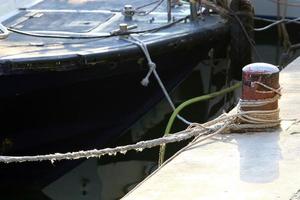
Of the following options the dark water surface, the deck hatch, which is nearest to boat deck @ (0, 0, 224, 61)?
the deck hatch

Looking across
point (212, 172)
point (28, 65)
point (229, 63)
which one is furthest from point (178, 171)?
point (229, 63)

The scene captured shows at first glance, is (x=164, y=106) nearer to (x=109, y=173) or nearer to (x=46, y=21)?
(x=109, y=173)

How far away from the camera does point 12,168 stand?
6.09 m

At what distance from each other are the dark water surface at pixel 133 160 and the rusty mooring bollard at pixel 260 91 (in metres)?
2.24

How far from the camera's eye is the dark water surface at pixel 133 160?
19.9 ft

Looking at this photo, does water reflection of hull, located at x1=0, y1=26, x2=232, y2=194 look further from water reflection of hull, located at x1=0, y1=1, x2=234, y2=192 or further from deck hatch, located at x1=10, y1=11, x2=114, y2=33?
deck hatch, located at x1=10, y1=11, x2=114, y2=33

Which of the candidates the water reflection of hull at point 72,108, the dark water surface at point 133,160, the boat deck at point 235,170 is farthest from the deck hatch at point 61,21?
the boat deck at point 235,170

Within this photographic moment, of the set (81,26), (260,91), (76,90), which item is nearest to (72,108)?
(76,90)

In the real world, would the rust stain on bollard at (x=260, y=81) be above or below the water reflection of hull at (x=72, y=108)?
above

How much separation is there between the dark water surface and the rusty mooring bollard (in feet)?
→ 7.35

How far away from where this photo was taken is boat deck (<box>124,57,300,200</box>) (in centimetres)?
332

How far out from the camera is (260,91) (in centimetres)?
398

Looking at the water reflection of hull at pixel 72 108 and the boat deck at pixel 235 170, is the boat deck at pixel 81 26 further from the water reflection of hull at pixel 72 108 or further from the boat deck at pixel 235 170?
the boat deck at pixel 235 170

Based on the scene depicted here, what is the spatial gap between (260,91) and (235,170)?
1.98ft
